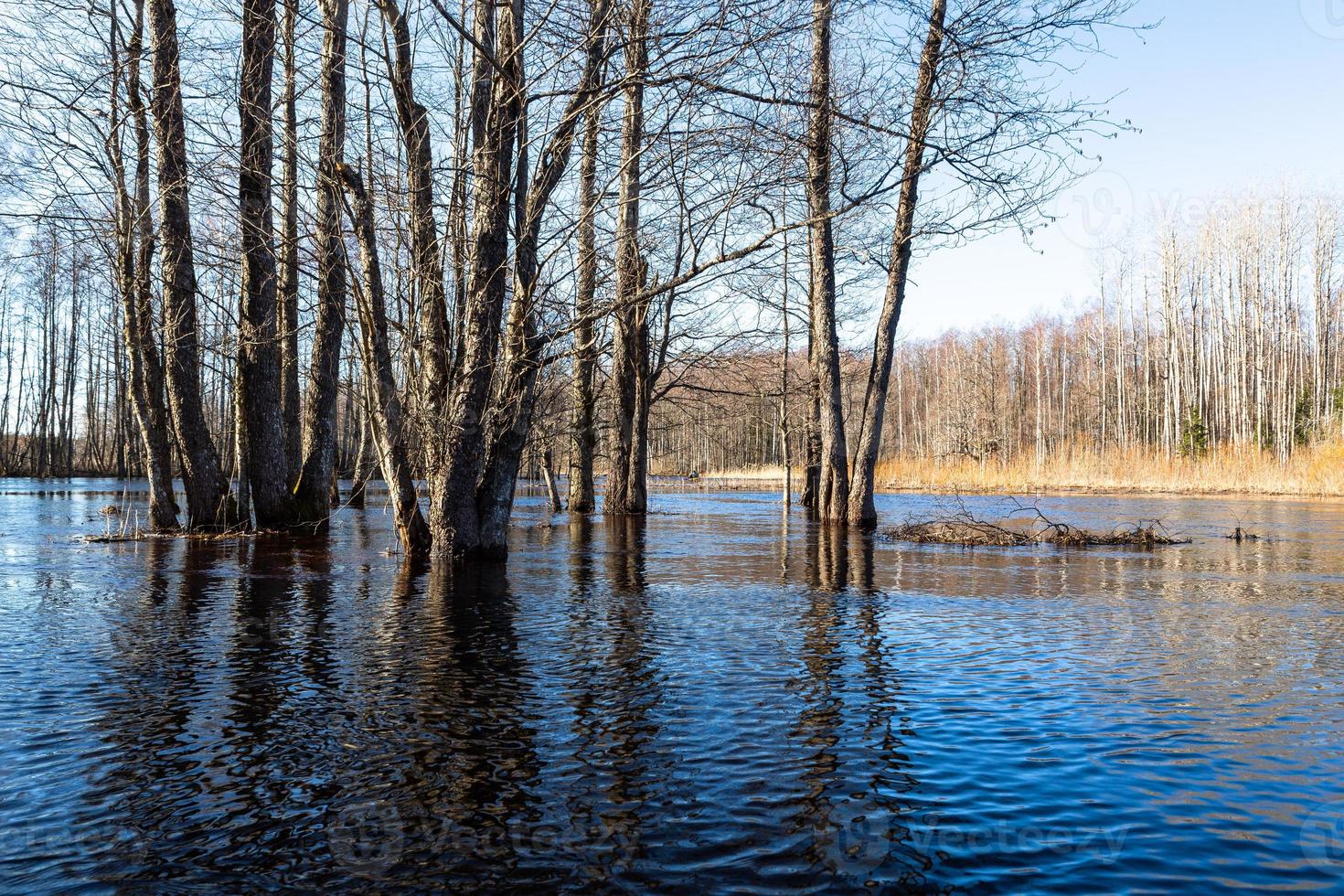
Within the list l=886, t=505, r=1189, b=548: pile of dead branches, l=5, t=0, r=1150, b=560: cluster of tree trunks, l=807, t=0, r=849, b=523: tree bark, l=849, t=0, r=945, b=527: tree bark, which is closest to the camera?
l=5, t=0, r=1150, b=560: cluster of tree trunks

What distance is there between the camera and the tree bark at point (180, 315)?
13172 mm

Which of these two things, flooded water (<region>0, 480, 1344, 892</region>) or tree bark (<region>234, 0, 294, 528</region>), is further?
tree bark (<region>234, 0, 294, 528</region>)

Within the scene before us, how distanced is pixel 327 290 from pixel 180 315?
4952mm

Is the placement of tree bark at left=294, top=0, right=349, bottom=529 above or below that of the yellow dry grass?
above

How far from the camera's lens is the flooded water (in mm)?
2939

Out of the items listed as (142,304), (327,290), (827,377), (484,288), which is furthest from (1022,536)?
(142,304)

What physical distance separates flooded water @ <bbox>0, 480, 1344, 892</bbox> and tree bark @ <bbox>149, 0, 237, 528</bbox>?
19.8 feet

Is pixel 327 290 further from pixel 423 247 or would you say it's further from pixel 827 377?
pixel 827 377

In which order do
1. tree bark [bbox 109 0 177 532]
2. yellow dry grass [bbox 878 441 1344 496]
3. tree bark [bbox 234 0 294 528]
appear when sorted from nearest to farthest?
1. tree bark [bbox 234 0 294 528]
2. tree bark [bbox 109 0 177 532]
3. yellow dry grass [bbox 878 441 1344 496]

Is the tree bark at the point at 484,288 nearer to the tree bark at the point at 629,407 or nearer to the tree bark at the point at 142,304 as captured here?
the tree bark at the point at 142,304

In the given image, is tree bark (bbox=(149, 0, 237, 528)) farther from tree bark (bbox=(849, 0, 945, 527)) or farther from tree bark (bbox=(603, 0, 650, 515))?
tree bark (bbox=(849, 0, 945, 527))

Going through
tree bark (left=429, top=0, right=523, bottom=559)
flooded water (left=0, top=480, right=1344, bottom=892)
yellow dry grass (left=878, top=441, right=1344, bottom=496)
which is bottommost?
flooded water (left=0, top=480, right=1344, bottom=892)

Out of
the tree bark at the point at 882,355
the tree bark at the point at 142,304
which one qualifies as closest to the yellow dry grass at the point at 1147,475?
the tree bark at the point at 882,355

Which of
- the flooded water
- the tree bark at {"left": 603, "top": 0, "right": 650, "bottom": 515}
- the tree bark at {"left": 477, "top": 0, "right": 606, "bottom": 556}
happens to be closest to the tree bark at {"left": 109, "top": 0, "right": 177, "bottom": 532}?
the flooded water
